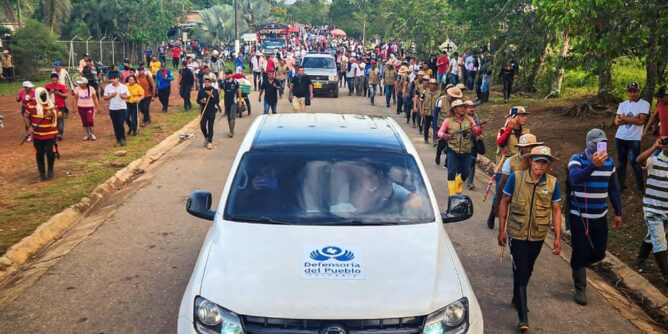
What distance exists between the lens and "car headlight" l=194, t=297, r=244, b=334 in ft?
12.2

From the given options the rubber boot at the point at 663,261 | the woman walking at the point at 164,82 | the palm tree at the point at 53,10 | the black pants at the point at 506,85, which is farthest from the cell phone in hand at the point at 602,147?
the palm tree at the point at 53,10

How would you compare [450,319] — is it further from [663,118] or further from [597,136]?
[663,118]

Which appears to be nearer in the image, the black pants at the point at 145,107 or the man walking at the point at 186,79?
Result: the black pants at the point at 145,107

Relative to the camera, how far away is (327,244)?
434 cm

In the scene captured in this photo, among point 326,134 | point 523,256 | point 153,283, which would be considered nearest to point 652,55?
point 523,256

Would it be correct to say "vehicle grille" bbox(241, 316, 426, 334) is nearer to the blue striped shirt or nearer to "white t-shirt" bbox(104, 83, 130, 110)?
the blue striped shirt

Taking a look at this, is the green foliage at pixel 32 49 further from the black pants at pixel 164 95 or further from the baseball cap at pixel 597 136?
the baseball cap at pixel 597 136

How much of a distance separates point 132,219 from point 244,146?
453 cm

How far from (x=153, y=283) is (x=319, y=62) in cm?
2358

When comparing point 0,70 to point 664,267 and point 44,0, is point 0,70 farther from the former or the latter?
point 664,267

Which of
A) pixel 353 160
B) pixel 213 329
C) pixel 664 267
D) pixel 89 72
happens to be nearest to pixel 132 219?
pixel 353 160

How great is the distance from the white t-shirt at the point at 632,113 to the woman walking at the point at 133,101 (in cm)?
1136

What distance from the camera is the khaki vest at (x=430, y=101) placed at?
614 inches

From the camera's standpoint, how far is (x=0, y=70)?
2998 centimetres
